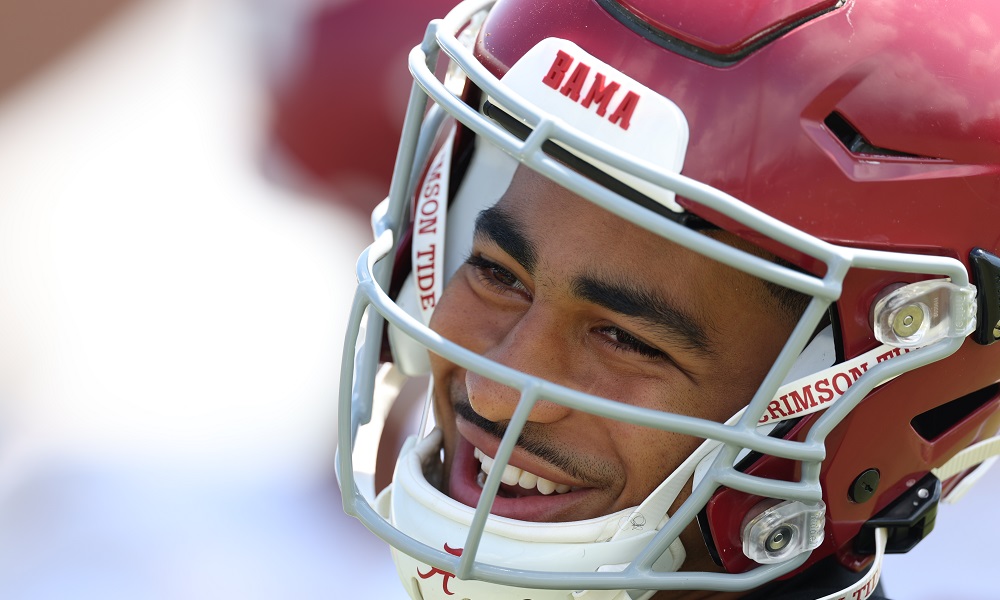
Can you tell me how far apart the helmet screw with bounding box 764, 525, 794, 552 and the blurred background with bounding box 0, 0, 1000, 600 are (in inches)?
53.8

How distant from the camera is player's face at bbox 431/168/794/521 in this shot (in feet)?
4.14

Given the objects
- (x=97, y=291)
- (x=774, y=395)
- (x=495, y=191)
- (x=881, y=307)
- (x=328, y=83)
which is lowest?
(x=97, y=291)

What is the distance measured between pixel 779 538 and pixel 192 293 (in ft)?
7.49

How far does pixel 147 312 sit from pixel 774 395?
2317mm

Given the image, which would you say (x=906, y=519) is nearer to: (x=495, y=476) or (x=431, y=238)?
(x=495, y=476)

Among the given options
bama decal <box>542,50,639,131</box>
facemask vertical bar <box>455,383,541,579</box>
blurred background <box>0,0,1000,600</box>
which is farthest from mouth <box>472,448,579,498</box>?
blurred background <box>0,0,1000,600</box>

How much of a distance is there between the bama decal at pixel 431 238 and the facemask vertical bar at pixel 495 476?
413 mm

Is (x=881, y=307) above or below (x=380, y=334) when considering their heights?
above

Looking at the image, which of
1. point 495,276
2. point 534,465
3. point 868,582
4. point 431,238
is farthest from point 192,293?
point 868,582

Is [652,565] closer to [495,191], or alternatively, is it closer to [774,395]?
[774,395]

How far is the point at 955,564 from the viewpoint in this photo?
2684 millimetres

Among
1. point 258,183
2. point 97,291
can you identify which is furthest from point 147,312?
point 258,183

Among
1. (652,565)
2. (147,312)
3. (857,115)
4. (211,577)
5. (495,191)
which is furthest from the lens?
(147,312)

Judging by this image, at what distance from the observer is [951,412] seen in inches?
54.2
